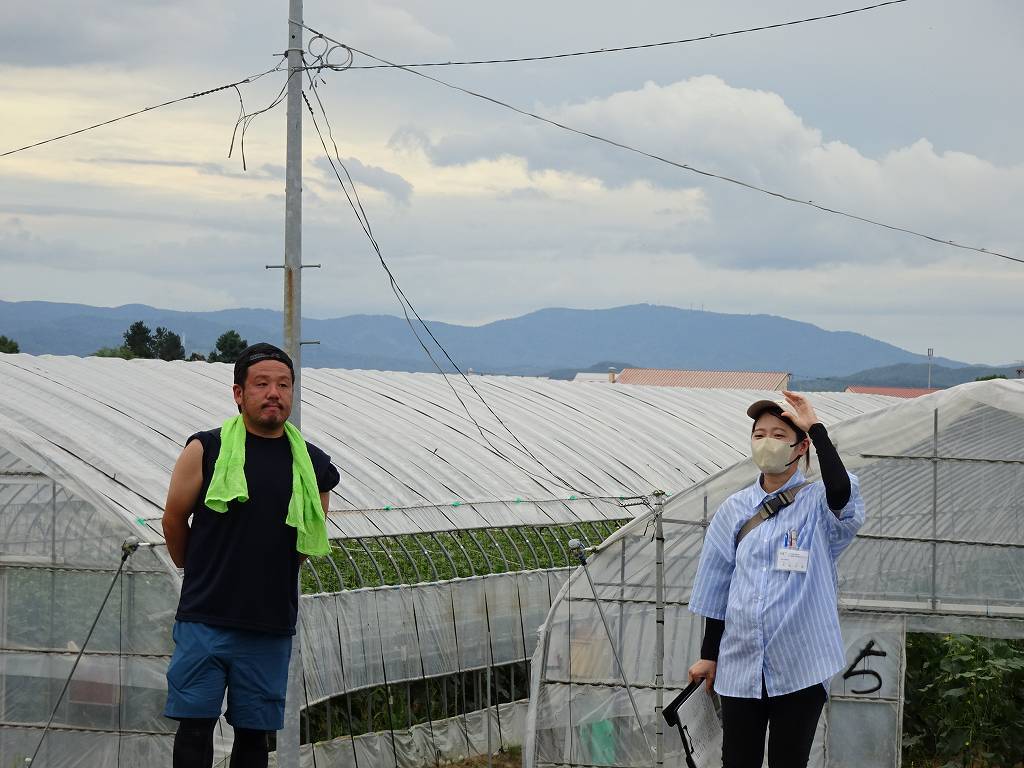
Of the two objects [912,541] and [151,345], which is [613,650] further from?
[151,345]

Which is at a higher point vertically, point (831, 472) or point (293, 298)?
point (293, 298)

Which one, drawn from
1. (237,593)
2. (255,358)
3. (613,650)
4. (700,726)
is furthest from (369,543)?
(237,593)

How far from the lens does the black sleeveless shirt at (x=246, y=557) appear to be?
4520 millimetres

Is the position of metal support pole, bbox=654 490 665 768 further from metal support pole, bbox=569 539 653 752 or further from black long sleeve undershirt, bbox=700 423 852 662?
black long sleeve undershirt, bbox=700 423 852 662

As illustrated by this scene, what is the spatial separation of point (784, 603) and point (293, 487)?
172 centimetres

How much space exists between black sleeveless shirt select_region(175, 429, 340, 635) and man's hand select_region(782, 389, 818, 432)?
173cm

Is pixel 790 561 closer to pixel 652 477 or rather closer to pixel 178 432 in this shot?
pixel 178 432

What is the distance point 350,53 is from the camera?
362 inches

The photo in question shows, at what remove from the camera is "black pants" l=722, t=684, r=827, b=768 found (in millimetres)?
4719

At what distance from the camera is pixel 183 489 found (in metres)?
4.56

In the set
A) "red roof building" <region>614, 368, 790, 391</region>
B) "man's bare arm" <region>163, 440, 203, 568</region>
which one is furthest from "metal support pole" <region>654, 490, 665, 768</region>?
"red roof building" <region>614, 368, 790, 391</region>

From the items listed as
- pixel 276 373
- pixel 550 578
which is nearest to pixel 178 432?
pixel 550 578

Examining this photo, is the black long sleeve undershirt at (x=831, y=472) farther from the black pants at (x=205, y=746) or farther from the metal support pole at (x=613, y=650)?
the metal support pole at (x=613, y=650)

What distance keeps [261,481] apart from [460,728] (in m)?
7.99
